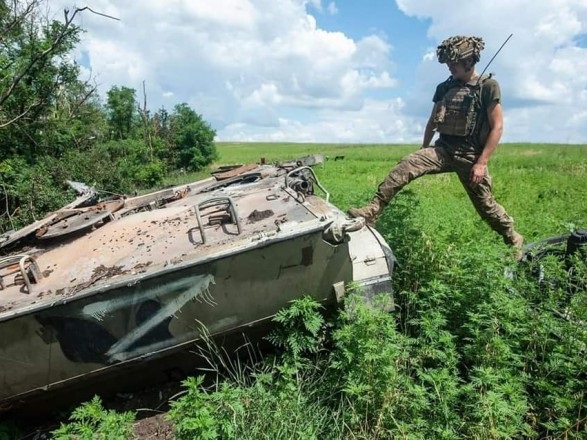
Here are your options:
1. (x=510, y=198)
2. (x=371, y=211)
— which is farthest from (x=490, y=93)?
(x=510, y=198)

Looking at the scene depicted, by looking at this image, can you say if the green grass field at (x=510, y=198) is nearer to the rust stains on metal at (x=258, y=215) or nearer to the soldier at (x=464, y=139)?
the soldier at (x=464, y=139)

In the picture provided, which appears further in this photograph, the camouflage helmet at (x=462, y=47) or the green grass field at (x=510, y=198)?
the green grass field at (x=510, y=198)

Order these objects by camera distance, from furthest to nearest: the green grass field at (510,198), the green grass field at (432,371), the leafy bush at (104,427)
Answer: the green grass field at (510,198), the green grass field at (432,371), the leafy bush at (104,427)

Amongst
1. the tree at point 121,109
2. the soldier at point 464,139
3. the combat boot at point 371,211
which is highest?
the tree at point 121,109

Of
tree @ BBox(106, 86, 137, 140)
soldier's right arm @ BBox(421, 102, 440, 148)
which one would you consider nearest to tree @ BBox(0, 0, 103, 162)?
tree @ BBox(106, 86, 137, 140)

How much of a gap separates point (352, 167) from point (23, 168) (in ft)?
38.4

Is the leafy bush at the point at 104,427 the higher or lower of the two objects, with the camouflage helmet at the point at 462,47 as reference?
lower

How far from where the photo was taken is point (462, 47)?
4973 millimetres

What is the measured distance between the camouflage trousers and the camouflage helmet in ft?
2.86

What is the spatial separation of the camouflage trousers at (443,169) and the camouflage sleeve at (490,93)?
0.52 meters

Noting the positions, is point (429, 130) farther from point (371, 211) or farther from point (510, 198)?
point (510, 198)

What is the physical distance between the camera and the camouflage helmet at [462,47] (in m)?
4.97

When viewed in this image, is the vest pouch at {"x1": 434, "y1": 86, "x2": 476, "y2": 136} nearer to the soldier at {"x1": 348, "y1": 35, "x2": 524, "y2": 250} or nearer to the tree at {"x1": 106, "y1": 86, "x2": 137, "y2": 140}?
the soldier at {"x1": 348, "y1": 35, "x2": 524, "y2": 250}

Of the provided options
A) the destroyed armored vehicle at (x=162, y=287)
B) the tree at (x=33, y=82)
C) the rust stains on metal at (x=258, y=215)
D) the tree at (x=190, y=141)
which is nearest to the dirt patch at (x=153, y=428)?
the destroyed armored vehicle at (x=162, y=287)
